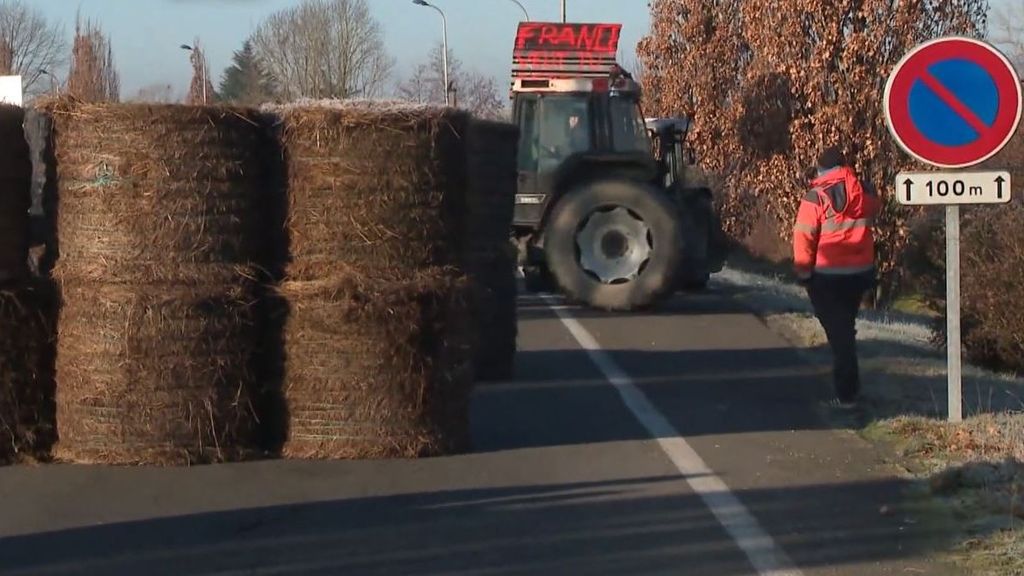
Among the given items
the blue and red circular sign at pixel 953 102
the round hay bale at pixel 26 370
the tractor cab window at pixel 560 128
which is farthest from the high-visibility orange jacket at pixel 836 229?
the tractor cab window at pixel 560 128

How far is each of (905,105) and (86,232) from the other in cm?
500

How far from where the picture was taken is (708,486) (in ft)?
26.2

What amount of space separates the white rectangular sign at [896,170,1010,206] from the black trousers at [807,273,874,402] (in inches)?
42.2

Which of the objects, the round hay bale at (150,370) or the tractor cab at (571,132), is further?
the tractor cab at (571,132)

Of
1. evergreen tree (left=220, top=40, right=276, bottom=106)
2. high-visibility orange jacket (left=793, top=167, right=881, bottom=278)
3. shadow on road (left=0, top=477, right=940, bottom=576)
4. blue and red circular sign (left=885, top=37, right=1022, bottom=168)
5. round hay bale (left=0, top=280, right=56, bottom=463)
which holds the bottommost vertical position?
shadow on road (left=0, top=477, right=940, bottom=576)

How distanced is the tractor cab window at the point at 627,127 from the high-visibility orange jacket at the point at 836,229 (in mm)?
7690

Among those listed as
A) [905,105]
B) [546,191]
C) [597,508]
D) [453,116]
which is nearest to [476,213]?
[453,116]

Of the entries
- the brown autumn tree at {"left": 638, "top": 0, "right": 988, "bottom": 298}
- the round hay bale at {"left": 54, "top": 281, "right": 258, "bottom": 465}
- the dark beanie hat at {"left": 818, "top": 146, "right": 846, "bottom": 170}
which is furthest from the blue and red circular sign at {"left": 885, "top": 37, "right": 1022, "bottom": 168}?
the brown autumn tree at {"left": 638, "top": 0, "right": 988, "bottom": 298}

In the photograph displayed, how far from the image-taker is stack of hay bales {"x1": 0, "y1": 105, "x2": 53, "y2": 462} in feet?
28.2

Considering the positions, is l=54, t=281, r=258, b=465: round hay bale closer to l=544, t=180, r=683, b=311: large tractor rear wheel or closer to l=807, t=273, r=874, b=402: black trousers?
l=807, t=273, r=874, b=402: black trousers

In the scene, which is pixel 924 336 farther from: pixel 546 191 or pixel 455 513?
pixel 455 513

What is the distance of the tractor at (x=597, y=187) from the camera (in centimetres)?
1739

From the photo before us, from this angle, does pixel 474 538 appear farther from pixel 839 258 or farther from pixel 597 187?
pixel 597 187

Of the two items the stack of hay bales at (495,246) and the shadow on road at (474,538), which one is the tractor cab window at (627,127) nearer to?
the stack of hay bales at (495,246)
